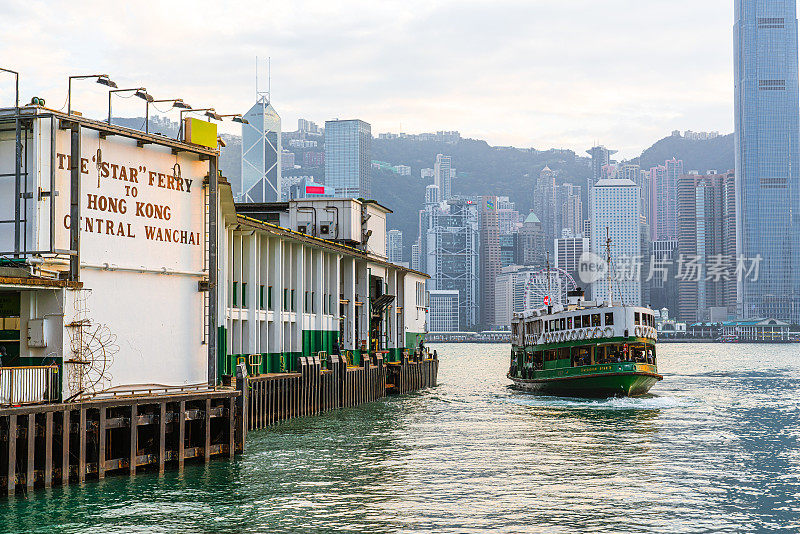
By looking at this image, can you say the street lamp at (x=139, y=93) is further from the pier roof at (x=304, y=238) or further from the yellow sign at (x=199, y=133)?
the pier roof at (x=304, y=238)

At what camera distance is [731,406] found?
7275 cm

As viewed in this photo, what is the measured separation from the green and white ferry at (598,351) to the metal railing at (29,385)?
45.4 meters

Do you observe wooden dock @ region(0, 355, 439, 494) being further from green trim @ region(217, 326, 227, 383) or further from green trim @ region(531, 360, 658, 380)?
green trim @ region(531, 360, 658, 380)

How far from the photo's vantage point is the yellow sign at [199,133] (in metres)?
37.2

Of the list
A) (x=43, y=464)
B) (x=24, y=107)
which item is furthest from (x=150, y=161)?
(x=43, y=464)

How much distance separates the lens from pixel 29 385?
95.2 feet

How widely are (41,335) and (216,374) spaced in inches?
329

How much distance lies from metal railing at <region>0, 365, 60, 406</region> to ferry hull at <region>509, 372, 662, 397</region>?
4584cm

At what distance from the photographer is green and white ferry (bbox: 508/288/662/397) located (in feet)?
223

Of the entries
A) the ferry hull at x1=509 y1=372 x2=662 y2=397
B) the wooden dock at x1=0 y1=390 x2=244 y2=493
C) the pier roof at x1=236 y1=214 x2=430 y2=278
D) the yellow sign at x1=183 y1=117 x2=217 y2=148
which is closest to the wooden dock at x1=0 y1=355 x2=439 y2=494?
the wooden dock at x1=0 y1=390 x2=244 y2=493

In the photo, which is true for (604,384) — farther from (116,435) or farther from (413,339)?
(116,435)

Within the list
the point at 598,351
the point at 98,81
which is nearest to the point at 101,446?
the point at 98,81

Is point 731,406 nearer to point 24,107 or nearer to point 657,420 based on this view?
point 657,420

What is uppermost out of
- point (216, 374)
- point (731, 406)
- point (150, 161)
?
point (150, 161)
